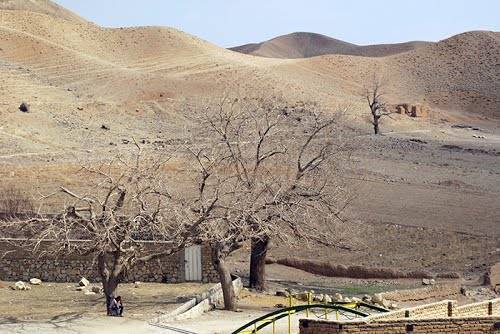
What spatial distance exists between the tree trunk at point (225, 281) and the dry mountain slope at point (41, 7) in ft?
280

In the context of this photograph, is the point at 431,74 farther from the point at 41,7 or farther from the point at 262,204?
the point at 262,204

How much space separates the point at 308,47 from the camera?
186 metres

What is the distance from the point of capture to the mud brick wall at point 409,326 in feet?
57.8

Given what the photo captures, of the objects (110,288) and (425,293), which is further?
(425,293)

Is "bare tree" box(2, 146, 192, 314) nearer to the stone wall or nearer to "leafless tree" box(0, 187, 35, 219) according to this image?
the stone wall

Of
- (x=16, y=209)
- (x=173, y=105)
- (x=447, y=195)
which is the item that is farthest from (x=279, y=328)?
(x=173, y=105)

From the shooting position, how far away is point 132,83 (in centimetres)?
7656

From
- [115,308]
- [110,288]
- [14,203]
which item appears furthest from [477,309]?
[14,203]

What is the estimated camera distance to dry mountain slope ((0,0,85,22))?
111 m

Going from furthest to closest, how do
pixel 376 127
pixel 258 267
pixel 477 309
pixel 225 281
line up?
1. pixel 376 127
2. pixel 258 267
3. pixel 225 281
4. pixel 477 309

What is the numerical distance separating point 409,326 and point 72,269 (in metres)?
13.7

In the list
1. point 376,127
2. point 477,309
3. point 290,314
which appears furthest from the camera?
point 376,127

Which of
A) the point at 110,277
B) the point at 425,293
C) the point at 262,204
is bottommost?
the point at 425,293

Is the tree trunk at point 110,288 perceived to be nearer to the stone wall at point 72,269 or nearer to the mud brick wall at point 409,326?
the stone wall at point 72,269
